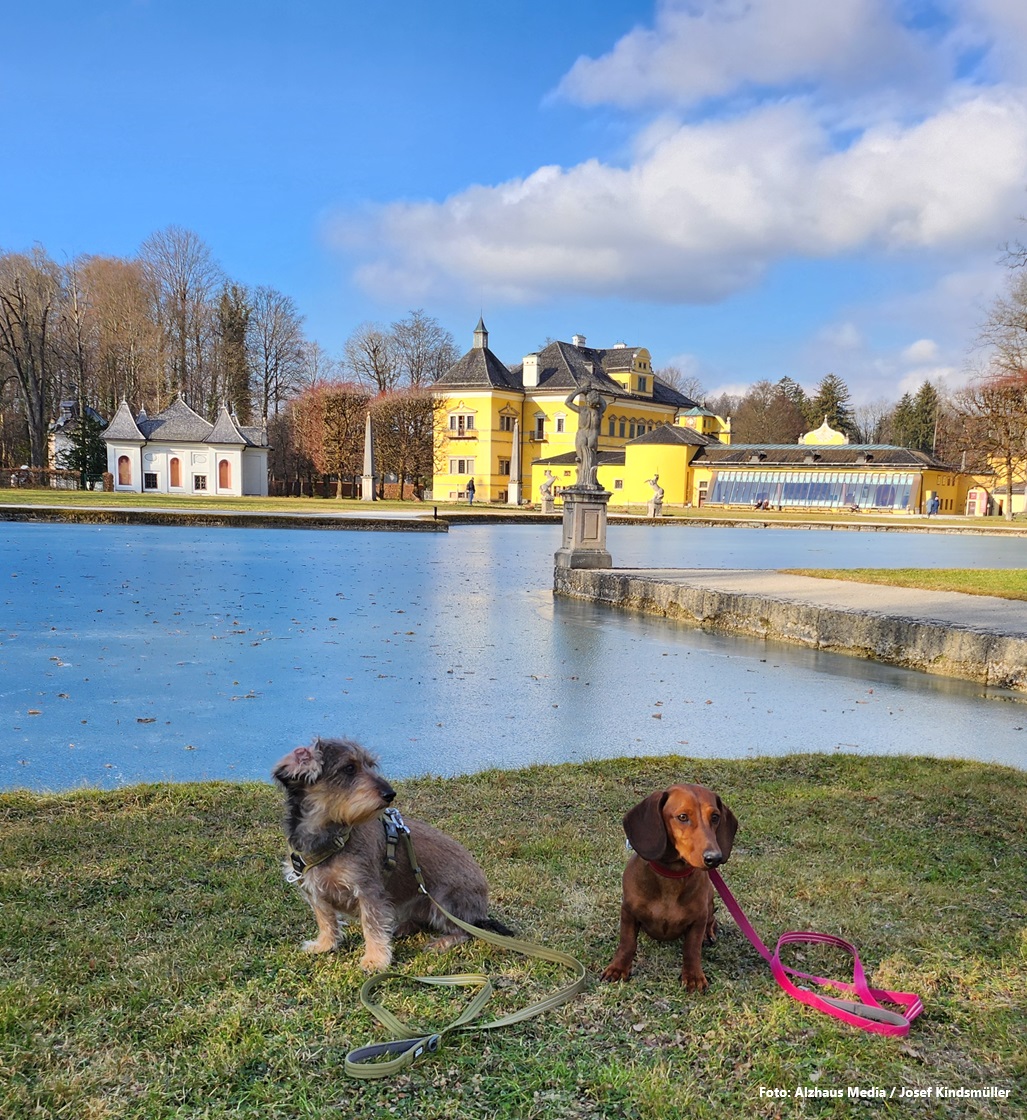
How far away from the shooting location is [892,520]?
42.6 metres

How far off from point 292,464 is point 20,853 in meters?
55.1

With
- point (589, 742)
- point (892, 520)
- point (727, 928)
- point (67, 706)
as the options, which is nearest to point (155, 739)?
point (67, 706)

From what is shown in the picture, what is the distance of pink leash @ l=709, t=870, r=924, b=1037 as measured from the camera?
2336 millimetres

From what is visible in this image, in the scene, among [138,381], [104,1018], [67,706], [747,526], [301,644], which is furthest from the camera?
[138,381]

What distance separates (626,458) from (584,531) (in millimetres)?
39300

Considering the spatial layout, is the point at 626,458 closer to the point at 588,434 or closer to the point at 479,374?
the point at 479,374

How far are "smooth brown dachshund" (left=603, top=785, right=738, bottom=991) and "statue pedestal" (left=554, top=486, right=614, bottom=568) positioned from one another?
12.9 meters

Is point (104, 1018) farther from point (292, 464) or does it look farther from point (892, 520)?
point (292, 464)

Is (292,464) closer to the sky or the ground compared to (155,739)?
closer to the sky

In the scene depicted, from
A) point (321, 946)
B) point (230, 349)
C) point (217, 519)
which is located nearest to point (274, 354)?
point (230, 349)

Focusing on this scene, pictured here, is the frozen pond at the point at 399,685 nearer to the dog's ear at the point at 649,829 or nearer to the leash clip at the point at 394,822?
the leash clip at the point at 394,822

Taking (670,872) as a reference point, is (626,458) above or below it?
above

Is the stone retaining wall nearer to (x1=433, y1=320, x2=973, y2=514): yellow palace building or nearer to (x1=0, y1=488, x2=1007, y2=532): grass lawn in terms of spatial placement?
(x1=0, y1=488, x2=1007, y2=532): grass lawn

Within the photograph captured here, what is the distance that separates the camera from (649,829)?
2.30m
